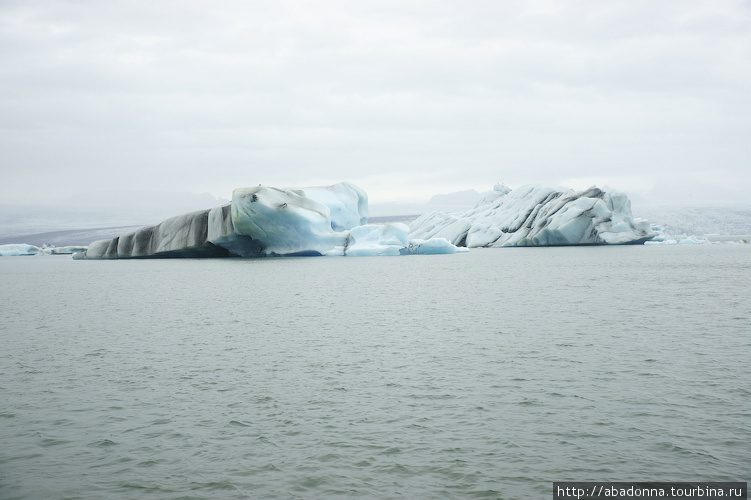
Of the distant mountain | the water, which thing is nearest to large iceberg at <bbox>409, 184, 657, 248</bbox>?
the water

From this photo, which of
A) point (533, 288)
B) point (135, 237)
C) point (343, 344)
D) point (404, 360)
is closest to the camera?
point (404, 360)

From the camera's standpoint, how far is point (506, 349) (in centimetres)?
1011

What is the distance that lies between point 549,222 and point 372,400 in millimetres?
44311

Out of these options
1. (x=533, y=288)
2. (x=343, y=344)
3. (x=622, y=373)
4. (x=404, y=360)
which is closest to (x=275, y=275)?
(x=533, y=288)

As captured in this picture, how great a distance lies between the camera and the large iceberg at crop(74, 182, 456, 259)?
114ft

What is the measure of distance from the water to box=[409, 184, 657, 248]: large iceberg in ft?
107

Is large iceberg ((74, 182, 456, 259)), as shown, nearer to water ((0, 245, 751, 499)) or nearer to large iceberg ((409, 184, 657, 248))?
large iceberg ((409, 184, 657, 248))

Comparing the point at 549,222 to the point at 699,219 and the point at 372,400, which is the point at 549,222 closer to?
the point at 372,400

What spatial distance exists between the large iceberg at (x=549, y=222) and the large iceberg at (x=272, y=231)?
942 cm

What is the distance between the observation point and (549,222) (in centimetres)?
4900

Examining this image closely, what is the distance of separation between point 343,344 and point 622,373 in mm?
4787

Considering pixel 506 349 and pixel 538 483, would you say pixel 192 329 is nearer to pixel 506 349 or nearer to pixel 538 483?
pixel 506 349

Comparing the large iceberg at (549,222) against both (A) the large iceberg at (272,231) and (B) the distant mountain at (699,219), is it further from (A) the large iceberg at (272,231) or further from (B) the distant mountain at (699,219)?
(B) the distant mountain at (699,219)

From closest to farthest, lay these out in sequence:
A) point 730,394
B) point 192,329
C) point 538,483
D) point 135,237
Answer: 1. point 538,483
2. point 730,394
3. point 192,329
4. point 135,237
